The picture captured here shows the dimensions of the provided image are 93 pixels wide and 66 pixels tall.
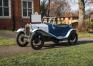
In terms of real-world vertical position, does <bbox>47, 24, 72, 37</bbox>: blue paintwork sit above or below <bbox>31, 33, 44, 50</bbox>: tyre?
above

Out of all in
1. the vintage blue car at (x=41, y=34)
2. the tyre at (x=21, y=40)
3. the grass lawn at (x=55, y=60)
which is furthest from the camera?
the tyre at (x=21, y=40)

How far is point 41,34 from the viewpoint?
55.7 feet

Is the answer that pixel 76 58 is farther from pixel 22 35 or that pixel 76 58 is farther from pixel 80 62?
pixel 22 35

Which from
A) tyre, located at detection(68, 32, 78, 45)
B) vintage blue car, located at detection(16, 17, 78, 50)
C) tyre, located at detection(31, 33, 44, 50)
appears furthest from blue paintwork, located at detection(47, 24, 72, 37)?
tyre, located at detection(31, 33, 44, 50)

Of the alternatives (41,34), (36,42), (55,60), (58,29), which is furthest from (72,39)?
(55,60)

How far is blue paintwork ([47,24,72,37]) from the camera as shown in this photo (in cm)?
1783

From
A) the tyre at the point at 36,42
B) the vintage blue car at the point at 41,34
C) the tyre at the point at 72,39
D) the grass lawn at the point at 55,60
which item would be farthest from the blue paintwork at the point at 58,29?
the grass lawn at the point at 55,60

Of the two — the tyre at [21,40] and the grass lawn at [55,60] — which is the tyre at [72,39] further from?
the grass lawn at [55,60]

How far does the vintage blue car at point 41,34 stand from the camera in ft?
54.8

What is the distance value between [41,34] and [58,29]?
1603 millimetres

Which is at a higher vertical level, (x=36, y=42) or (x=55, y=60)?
(x=36, y=42)

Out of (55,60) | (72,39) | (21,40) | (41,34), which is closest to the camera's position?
(55,60)

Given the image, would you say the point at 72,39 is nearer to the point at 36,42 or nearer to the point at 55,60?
the point at 36,42

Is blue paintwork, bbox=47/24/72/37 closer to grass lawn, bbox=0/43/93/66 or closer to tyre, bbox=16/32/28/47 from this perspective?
tyre, bbox=16/32/28/47
